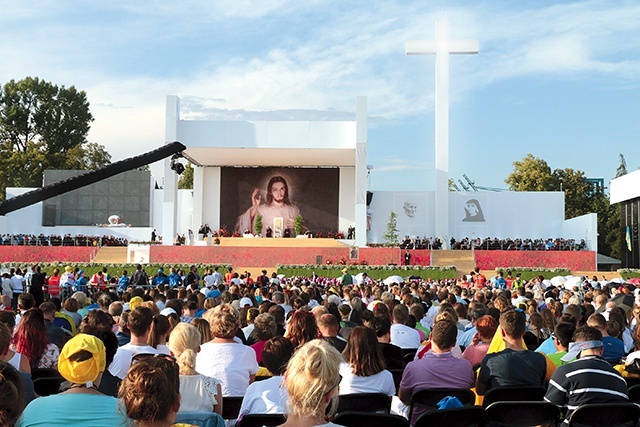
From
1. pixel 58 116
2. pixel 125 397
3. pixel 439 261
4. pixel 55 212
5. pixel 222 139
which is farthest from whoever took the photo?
pixel 58 116

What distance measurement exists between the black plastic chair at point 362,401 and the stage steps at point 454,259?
1276 inches

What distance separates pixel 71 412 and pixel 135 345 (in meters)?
2.57

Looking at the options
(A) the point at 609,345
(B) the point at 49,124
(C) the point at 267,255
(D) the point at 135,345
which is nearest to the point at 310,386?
(D) the point at 135,345

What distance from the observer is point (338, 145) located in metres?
40.5

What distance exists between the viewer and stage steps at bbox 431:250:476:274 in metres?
36.8

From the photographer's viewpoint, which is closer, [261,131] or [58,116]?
[261,131]

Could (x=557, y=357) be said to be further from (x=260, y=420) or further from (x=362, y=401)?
(x=260, y=420)

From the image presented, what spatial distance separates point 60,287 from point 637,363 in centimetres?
1717

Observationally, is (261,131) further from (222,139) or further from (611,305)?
(611,305)

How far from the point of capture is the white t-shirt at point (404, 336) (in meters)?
7.55

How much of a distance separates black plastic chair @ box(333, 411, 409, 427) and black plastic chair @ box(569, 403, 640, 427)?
49.0 inches

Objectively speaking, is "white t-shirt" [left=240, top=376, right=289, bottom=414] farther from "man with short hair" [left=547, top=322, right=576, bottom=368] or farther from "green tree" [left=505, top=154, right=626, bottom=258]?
"green tree" [left=505, top=154, right=626, bottom=258]

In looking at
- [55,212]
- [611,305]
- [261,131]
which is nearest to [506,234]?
[261,131]

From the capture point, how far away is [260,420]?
4.02 meters
